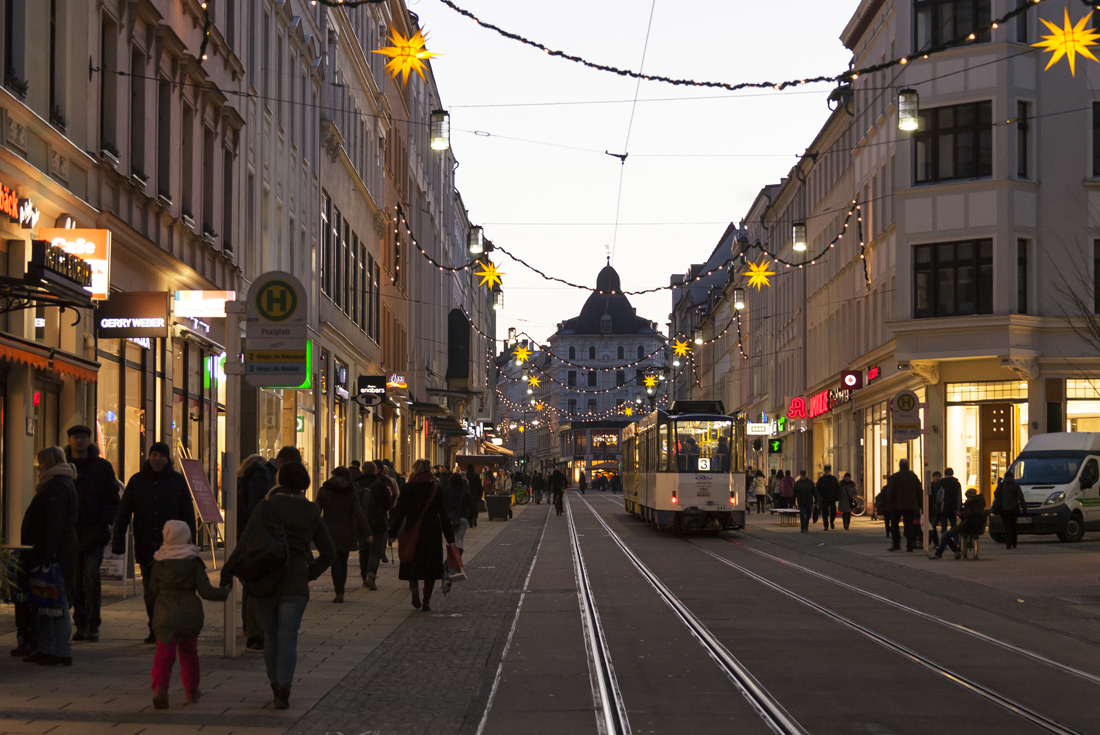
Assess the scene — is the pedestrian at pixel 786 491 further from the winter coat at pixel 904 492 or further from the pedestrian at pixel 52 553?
the pedestrian at pixel 52 553

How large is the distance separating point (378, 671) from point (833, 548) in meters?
20.1

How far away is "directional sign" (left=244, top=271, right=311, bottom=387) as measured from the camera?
1223cm

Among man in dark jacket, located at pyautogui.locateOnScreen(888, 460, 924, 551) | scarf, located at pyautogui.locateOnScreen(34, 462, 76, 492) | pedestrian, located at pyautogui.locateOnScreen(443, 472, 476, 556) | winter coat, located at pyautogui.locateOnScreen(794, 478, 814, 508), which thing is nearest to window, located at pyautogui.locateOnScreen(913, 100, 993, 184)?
winter coat, located at pyautogui.locateOnScreen(794, 478, 814, 508)

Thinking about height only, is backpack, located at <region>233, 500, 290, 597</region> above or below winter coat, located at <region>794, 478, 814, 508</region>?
above

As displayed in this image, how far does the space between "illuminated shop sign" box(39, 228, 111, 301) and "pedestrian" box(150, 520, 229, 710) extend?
8.40 m

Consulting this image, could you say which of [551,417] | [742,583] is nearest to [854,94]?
[742,583]

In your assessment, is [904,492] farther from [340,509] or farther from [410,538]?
[340,509]

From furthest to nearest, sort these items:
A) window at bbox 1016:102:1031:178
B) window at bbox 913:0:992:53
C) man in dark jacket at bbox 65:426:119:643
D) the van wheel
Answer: window at bbox 913:0:992:53, window at bbox 1016:102:1031:178, the van wheel, man in dark jacket at bbox 65:426:119:643

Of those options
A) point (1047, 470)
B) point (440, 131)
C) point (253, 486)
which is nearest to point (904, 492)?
point (1047, 470)

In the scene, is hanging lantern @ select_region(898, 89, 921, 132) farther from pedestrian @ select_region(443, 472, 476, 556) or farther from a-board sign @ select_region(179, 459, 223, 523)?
a-board sign @ select_region(179, 459, 223, 523)

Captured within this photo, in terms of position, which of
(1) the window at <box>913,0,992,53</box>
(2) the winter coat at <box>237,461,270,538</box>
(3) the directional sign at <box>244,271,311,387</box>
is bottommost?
(2) the winter coat at <box>237,461,270,538</box>

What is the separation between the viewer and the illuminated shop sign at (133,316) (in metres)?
19.2

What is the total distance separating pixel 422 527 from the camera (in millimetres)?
16656

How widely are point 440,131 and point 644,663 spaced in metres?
18.0
